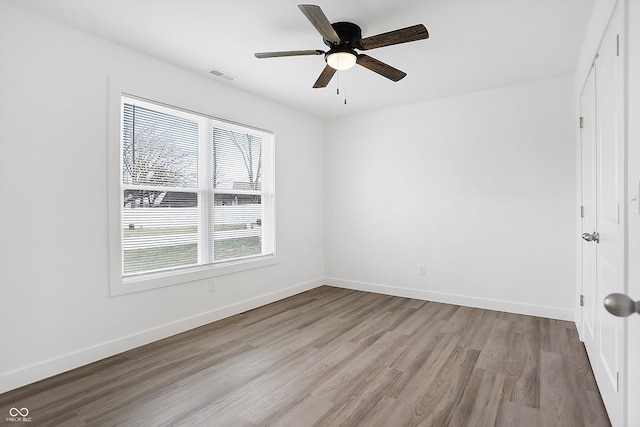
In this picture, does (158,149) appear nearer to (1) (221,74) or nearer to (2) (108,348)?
(1) (221,74)

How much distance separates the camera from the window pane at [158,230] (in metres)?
2.85

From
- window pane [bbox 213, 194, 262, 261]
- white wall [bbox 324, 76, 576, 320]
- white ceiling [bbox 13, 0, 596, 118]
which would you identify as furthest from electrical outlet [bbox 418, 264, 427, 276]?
white ceiling [bbox 13, 0, 596, 118]

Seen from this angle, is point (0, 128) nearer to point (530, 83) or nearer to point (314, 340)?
point (314, 340)

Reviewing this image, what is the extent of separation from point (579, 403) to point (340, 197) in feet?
11.7

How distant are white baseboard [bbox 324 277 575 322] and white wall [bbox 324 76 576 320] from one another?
0.01 metres

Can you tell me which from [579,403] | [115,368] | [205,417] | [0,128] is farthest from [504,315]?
[0,128]

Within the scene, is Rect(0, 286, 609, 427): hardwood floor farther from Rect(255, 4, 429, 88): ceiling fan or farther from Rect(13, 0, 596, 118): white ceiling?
Rect(13, 0, 596, 118): white ceiling

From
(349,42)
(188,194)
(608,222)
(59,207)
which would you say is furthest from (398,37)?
(59,207)

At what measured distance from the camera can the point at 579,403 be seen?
197 centimetres

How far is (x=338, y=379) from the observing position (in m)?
2.29

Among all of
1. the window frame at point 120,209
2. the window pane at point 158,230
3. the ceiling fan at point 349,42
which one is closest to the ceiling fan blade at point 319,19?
the ceiling fan at point 349,42

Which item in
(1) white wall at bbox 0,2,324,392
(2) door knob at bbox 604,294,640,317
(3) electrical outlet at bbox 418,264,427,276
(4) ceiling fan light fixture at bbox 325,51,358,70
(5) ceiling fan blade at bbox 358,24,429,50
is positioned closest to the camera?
(2) door knob at bbox 604,294,640,317

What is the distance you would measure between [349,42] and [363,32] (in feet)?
0.86

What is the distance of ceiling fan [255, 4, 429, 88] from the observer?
6.81 feet
